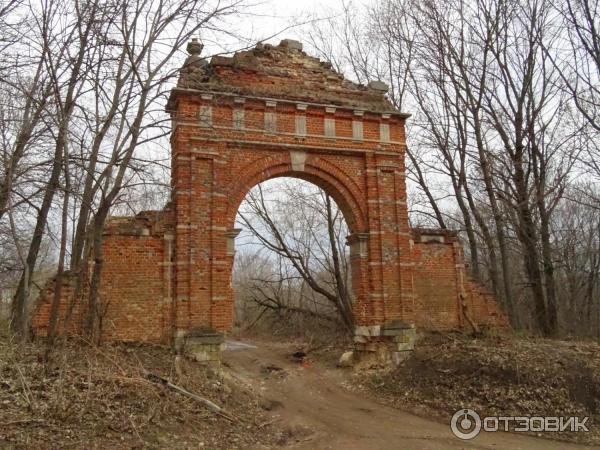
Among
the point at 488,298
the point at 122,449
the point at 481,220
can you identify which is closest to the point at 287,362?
the point at 488,298

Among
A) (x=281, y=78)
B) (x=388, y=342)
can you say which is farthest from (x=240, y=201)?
(x=388, y=342)

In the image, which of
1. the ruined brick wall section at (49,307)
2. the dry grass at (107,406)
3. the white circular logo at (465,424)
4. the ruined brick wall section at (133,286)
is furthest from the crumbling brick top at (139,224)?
the white circular logo at (465,424)

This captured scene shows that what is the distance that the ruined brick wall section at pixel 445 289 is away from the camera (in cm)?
1374

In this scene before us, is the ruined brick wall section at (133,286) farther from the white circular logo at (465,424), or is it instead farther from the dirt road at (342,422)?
the white circular logo at (465,424)

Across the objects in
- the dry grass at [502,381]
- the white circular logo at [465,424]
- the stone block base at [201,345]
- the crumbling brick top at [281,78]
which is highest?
the crumbling brick top at [281,78]

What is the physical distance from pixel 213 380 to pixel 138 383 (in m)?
2.37

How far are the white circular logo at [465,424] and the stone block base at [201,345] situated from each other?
511 cm

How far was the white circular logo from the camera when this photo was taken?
28.8 ft

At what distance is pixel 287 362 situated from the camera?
1750cm

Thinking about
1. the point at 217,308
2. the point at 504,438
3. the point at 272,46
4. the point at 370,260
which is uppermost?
the point at 272,46

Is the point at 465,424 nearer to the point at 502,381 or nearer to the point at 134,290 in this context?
the point at 502,381

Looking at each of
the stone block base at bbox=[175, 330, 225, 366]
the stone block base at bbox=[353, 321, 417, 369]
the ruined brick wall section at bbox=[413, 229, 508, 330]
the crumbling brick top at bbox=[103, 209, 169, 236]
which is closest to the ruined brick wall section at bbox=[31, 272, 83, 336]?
the crumbling brick top at bbox=[103, 209, 169, 236]

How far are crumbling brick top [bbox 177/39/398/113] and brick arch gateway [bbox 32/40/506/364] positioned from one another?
0.03 metres

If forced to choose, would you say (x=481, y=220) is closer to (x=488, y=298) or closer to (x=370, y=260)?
(x=488, y=298)
